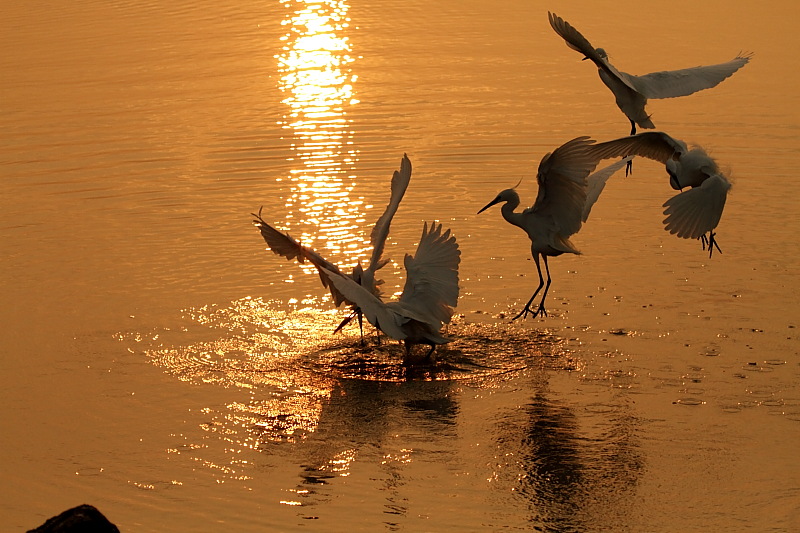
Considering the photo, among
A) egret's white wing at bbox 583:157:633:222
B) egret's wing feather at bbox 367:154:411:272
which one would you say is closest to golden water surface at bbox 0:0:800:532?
egret's wing feather at bbox 367:154:411:272

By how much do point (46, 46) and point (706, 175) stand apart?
561 inches

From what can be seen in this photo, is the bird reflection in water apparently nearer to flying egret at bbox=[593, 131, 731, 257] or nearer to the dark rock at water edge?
flying egret at bbox=[593, 131, 731, 257]

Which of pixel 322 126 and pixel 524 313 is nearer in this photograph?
pixel 524 313

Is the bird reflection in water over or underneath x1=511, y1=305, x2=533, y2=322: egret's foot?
underneath

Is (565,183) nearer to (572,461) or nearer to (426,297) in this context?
(426,297)

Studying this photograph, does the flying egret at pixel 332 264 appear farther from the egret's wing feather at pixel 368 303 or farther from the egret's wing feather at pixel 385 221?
the egret's wing feather at pixel 368 303

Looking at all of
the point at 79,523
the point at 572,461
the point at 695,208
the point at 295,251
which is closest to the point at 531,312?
the point at 695,208

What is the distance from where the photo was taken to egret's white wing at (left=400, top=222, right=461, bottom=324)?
32.0 feet

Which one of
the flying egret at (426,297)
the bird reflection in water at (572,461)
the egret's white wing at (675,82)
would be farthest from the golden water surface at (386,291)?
the egret's white wing at (675,82)

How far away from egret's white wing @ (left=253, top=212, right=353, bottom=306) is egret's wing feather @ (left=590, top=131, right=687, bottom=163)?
8.05ft

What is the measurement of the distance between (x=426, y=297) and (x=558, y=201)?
1642 millimetres

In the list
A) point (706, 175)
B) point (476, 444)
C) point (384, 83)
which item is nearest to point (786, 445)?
point (476, 444)

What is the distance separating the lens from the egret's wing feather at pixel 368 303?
30.1 feet

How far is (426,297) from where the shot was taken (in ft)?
32.2
